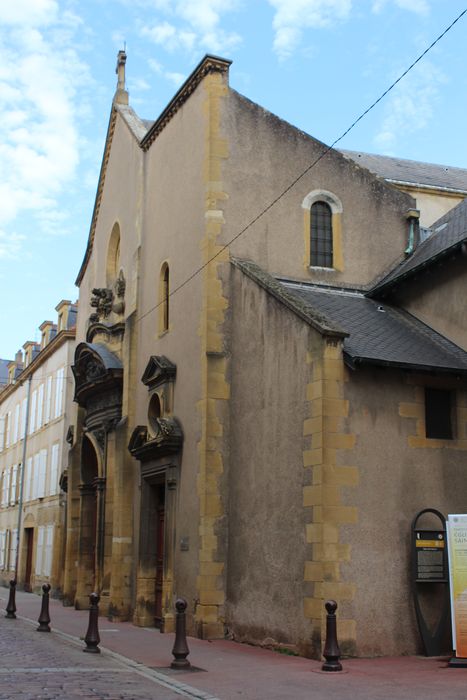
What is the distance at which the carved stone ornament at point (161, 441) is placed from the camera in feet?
52.7

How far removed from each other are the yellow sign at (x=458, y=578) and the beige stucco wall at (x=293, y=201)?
21.9ft

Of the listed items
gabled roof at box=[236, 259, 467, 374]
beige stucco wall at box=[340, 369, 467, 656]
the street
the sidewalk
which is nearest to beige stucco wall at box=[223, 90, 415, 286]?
gabled roof at box=[236, 259, 467, 374]

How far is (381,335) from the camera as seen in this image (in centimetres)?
1398

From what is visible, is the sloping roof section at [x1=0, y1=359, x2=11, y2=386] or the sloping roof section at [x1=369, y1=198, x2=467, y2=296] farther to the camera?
the sloping roof section at [x1=0, y1=359, x2=11, y2=386]

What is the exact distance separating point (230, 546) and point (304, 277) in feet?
17.4

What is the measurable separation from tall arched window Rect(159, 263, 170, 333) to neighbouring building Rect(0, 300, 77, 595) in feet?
30.2

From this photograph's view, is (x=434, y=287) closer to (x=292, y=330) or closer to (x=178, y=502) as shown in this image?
(x=292, y=330)

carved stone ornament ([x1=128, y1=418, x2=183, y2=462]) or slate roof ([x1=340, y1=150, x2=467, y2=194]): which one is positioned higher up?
slate roof ([x1=340, y1=150, x2=467, y2=194])

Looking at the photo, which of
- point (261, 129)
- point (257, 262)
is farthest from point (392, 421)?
point (261, 129)

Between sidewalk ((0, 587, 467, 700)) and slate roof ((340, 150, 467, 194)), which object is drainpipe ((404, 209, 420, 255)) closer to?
slate roof ((340, 150, 467, 194))

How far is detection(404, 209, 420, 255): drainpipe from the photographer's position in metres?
17.5

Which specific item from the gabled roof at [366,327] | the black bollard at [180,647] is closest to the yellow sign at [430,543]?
the gabled roof at [366,327]

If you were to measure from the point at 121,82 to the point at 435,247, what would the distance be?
→ 12.0 meters

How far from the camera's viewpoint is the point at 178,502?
15953 millimetres
